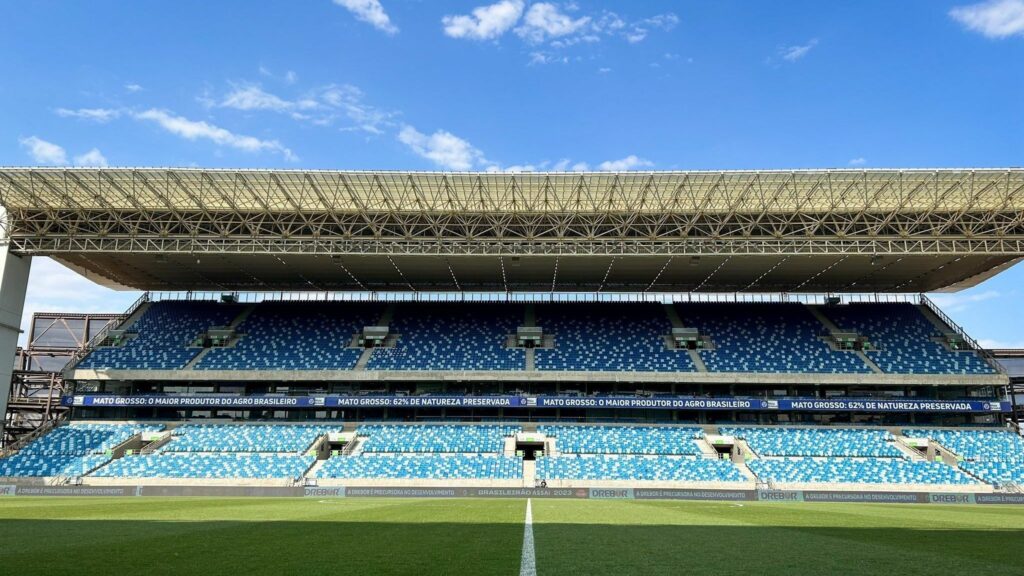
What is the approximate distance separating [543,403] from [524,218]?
12321mm

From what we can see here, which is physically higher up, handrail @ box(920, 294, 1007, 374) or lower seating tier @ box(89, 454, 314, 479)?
handrail @ box(920, 294, 1007, 374)

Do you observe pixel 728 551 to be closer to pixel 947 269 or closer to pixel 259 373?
pixel 259 373

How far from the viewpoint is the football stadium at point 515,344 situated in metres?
36.5

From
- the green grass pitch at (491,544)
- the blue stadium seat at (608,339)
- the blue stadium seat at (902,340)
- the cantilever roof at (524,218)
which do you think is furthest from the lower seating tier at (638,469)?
the green grass pitch at (491,544)

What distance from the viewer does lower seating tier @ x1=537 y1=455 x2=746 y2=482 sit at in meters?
37.2

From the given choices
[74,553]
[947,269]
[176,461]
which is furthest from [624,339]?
[74,553]

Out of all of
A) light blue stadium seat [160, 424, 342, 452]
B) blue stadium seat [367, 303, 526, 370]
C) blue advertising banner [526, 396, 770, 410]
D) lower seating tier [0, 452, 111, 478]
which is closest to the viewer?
lower seating tier [0, 452, 111, 478]

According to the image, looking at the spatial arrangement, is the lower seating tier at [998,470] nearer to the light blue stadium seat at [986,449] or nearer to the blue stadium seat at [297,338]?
the light blue stadium seat at [986,449]

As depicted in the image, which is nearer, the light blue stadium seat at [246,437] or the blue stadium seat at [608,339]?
the light blue stadium seat at [246,437]

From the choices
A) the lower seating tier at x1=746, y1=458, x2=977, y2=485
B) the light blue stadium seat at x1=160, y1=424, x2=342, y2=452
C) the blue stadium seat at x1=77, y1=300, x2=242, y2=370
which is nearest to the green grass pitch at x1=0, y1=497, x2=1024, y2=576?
the lower seating tier at x1=746, y1=458, x2=977, y2=485

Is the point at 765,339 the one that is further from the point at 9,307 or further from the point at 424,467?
the point at 9,307

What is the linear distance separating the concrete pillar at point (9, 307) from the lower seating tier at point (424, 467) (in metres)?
20.7

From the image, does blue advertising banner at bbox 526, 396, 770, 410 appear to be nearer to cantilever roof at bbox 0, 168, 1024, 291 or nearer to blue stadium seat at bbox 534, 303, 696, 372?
blue stadium seat at bbox 534, 303, 696, 372

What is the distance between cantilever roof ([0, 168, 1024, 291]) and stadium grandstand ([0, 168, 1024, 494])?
0.22 meters
